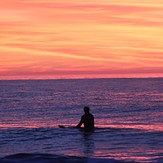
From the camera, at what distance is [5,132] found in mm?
30750

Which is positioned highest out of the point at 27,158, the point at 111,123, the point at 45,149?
the point at 111,123

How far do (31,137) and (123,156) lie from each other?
8109 mm

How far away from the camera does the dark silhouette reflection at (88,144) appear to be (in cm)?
2236

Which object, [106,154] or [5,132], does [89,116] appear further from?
[106,154]

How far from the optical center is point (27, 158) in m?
19.2

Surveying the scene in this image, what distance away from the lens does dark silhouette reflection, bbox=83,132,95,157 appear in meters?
22.4

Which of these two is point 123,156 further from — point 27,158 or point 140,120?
point 140,120

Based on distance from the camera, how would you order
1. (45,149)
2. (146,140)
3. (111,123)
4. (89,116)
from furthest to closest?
(111,123) < (89,116) < (146,140) < (45,149)

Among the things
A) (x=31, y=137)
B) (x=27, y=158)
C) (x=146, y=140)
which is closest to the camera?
(x=27, y=158)

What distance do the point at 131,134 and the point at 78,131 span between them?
3.33 meters

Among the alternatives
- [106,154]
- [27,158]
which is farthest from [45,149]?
[27,158]

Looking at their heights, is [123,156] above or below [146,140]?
below

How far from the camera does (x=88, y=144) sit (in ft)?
82.4

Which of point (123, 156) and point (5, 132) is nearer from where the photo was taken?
point (123, 156)
